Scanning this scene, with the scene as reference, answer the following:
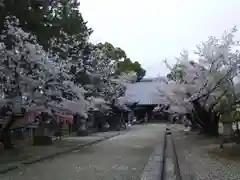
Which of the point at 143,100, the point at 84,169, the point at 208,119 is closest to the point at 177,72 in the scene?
the point at 208,119

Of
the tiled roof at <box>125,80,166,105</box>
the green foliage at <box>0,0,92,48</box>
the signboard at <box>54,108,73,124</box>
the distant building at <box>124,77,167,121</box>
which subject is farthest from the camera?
the tiled roof at <box>125,80,166,105</box>

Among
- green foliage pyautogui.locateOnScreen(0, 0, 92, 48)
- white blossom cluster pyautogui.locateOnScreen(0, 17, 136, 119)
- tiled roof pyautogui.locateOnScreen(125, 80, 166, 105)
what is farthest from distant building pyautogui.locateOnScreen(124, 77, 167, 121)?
green foliage pyautogui.locateOnScreen(0, 0, 92, 48)

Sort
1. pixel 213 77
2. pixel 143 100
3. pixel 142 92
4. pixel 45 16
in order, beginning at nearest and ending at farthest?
pixel 45 16
pixel 213 77
pixel 143 100
pixel 142 92

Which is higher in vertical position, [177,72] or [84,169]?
[177,72]

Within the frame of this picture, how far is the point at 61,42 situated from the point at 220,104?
12.1 m

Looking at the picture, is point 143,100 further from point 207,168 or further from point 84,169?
point 84,169

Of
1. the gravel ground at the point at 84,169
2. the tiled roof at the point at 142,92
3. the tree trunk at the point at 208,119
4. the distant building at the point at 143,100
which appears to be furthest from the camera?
the tiled roof at the point at 142,92

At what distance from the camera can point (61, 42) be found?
71.6 ft

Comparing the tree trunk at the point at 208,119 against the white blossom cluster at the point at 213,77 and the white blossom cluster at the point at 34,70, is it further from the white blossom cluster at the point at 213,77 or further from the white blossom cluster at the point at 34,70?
the white blossom cluster at the point at 34,70

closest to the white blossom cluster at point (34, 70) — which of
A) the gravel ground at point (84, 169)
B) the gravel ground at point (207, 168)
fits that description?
the gravel ground at point (84, 169)

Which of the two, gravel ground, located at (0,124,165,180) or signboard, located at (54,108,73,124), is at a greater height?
signboard, located at (54,108,73,124)

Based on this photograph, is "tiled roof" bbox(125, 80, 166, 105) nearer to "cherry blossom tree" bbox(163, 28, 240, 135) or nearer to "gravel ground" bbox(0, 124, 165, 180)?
"cherry blossom tree" bbox(163, 28, 240, 135)

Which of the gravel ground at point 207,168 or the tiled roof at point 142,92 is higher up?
the tiled roof at point 142,92

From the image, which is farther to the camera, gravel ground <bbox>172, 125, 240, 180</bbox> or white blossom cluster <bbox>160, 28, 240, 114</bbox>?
white blossom cluster <bbox>160, 28, 240, 114</bbox>
